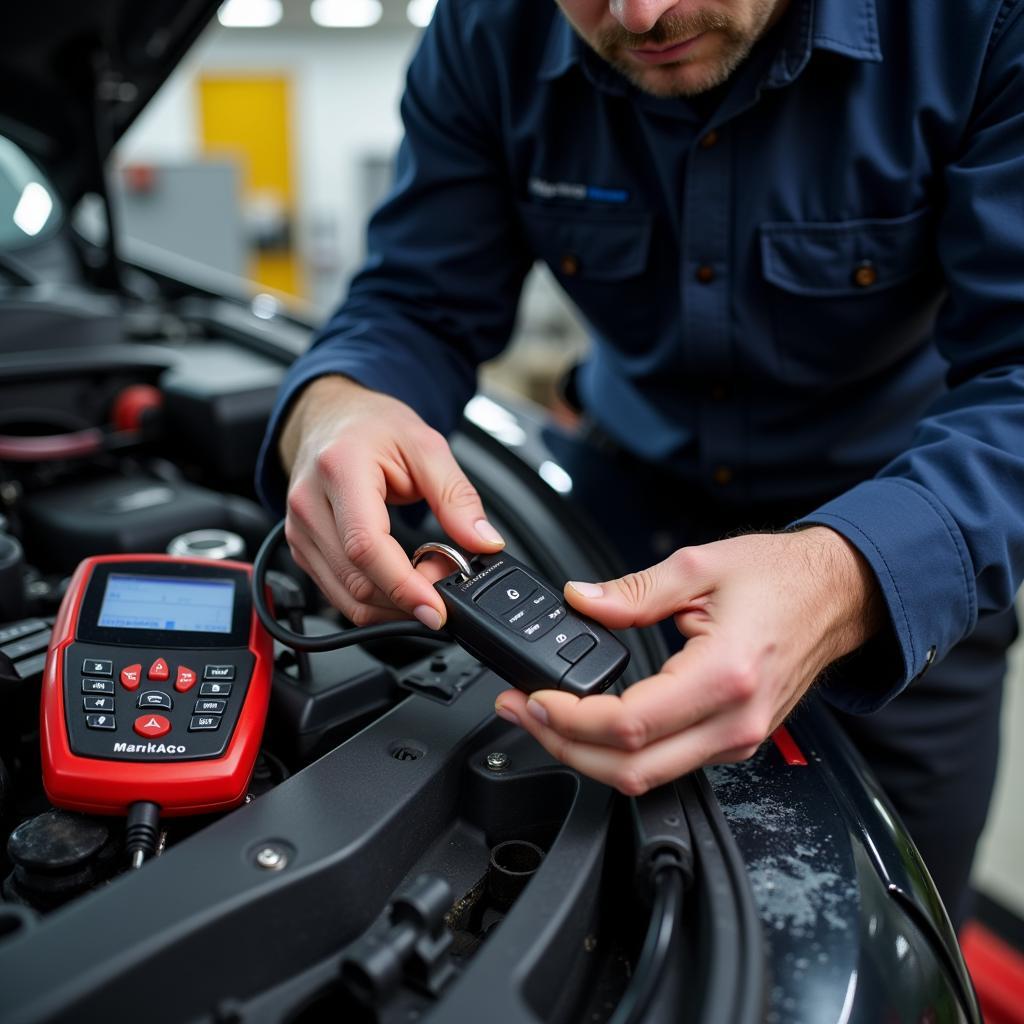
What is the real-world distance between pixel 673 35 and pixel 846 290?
276mm

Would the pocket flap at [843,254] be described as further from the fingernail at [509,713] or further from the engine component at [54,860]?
the engine component at [54,860]

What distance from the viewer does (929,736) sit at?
938mm

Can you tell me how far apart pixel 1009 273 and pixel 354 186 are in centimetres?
667

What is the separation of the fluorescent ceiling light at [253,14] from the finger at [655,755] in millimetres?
5942

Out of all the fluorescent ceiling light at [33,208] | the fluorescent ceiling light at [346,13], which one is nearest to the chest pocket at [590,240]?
the fluorescent ceiling light at [33,208]

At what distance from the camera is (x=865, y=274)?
798 mm

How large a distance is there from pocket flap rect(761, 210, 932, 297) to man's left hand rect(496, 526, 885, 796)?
0.32m

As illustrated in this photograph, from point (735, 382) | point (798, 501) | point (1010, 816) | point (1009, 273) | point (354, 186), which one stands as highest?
point (1009, 273)

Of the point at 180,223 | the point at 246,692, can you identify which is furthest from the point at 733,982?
the point at 180,223

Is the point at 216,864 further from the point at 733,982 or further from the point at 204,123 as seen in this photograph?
the point at 204,123

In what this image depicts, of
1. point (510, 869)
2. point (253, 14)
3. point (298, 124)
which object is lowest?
point (298, 124)

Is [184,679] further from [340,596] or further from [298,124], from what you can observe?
[298,124]

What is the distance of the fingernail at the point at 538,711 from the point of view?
489 millimetres

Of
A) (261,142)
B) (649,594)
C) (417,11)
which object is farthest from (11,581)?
(261,142)
